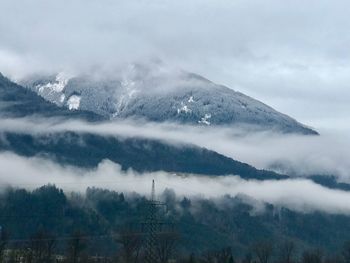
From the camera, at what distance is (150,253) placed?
181 metres

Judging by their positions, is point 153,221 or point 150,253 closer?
point 153,221

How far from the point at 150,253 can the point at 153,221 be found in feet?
51.8

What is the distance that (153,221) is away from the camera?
6634 inches
